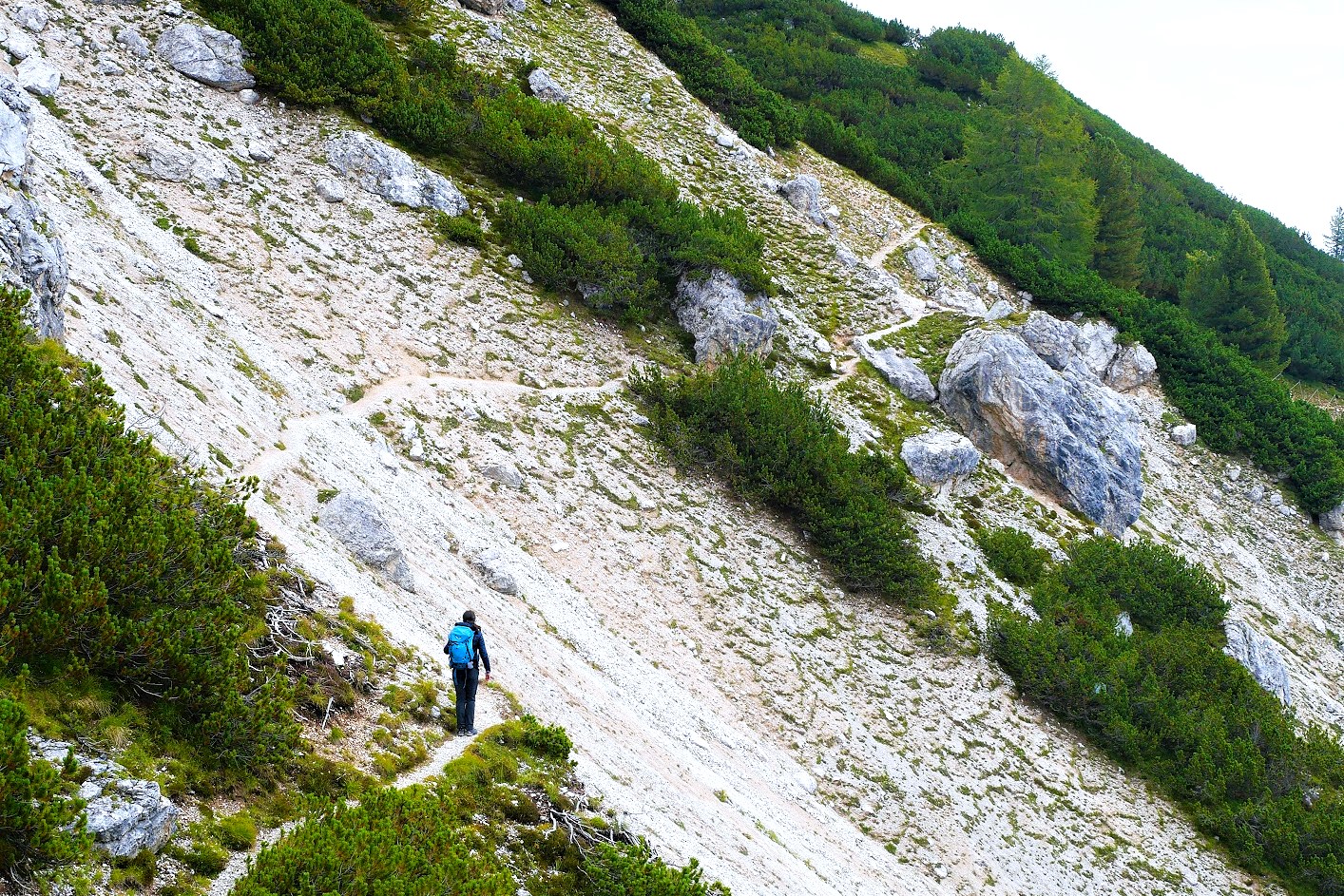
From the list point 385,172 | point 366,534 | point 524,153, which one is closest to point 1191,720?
point 366,534

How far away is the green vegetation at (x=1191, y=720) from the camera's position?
1883 centimetres

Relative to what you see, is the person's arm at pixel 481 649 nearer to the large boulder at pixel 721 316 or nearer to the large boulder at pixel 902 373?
the large boulder at pixel 721 316

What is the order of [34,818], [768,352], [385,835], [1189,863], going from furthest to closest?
[768,352]
[1189,863]
[385,835]
[34,818]

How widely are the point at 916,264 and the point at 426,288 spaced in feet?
83.1

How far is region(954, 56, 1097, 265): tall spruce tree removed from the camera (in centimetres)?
4650

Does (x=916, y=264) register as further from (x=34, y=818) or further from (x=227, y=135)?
(x=34, y=818)

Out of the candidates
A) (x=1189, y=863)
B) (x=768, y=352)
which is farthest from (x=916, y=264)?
(x=1189, y=863)

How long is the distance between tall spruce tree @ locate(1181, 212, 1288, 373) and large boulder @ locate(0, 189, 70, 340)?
165 ft

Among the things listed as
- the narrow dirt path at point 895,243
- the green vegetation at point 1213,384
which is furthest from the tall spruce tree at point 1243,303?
the narrow dirt path at point 895,243

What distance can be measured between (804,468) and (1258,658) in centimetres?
1528

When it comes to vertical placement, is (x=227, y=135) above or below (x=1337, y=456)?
below

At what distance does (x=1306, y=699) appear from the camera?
26.4 metres

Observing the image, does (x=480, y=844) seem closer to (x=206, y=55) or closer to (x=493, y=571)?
(x=493, y=571)

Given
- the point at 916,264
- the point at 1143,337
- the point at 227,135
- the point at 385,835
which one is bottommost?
the point at 385,835
